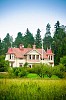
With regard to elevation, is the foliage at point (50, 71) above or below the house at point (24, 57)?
below

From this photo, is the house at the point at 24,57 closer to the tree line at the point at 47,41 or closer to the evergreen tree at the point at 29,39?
the tree line at the point at 47,41

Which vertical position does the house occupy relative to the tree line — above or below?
below

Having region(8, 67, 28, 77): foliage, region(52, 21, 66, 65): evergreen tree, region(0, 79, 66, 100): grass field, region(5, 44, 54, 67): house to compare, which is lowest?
region(0, 79, 66, 100): grass field

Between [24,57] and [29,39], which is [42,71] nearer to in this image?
[24,57]

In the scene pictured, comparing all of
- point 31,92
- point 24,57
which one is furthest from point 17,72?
point 24,57

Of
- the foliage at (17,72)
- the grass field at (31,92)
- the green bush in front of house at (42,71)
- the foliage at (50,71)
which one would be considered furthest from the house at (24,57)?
the grass field at (31,92)

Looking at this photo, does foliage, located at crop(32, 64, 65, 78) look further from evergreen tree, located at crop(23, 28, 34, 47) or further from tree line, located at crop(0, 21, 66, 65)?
evergreen tree, located at crop(23, 28, 34, 47)

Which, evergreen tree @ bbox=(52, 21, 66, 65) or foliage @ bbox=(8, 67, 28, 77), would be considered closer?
foliage @ bbox=(8, 67, 28, 77)

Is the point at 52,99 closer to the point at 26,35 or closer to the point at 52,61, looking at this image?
the point at 52,61

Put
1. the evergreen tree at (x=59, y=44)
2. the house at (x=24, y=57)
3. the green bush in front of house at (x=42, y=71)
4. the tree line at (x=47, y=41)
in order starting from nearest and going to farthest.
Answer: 1. the green bush in front of house at (x=42, y=71)
2. the evergreen tree at (x=59, y=44)
3. the house at (x=24, y=57)
4. the tree line at (x=47, y=41)

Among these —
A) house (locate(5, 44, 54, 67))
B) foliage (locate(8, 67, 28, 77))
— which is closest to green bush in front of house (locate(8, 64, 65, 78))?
foliage (locate(8, 67, 28, 77))

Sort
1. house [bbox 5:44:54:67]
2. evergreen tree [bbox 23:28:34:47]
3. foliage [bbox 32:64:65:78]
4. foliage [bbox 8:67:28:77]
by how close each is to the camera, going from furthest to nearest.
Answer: evergreen tree [bbox 23:28:34:47]
house [bbox 5:44:54:67]
foliage [bbox 32:64:65:78]
foliage [bbox 8:67:28:77]

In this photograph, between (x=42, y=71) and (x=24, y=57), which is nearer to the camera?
(x=42, y=71)

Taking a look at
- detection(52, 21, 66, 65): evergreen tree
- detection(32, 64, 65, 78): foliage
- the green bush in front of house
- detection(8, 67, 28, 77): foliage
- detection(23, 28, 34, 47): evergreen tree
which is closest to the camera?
detection(8, 67, 28, 77): foliage
